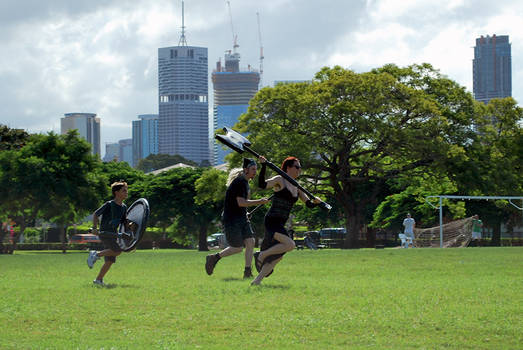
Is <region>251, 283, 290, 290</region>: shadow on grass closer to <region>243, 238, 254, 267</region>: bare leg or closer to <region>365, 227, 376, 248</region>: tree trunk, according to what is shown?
<region>243, 238, 254, 267</region>: bare leg

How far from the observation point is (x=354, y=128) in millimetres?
43469

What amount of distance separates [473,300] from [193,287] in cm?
402

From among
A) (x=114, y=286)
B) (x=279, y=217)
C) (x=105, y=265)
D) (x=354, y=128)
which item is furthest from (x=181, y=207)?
(x=279, y=217)

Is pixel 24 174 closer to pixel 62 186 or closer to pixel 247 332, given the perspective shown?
pixel 62 186

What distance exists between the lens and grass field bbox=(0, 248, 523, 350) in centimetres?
695

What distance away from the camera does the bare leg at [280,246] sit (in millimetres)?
11867

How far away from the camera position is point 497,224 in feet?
194

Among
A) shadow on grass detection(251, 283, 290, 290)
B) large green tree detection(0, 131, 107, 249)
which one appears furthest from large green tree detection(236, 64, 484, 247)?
shadow on grass detection(251, 283, 290, 290)

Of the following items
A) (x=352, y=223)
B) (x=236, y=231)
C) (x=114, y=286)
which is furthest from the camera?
(x=352, y=223)

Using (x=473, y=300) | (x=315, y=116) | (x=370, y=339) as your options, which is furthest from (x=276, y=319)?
A: (x=315, y=116)

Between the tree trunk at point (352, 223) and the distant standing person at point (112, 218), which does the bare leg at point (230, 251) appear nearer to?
the distant standing person at point (112, 218)

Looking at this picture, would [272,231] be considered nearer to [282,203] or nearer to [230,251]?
[282,203]

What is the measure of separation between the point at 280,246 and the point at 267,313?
3252 mm

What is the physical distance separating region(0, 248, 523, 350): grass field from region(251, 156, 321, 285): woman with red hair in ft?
1.27
